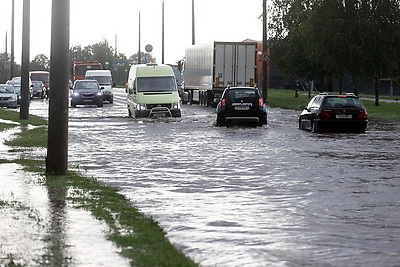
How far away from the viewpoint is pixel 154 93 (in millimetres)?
40781

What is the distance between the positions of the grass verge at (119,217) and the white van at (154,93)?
21.6m

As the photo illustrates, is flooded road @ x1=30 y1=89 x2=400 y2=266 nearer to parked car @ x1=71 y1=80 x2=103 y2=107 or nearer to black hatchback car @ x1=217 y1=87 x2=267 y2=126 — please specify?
black hatchback car @ x1=217 y1=87 x2=267 y2=126

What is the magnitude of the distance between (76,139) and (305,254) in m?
19.2

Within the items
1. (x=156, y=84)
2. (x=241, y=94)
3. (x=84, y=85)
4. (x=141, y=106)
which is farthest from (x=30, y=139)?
(x=84, y=85)

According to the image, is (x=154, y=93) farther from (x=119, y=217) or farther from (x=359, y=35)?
(x=119, y=217)

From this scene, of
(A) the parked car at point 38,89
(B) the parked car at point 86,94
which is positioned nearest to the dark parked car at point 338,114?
(B) the parked car at point 86,94

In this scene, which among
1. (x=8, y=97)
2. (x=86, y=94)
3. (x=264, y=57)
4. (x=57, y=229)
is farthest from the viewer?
(x=8, y=97)

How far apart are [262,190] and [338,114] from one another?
16.6 m

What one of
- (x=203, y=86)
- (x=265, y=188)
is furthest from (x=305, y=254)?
(x=203, y=86)

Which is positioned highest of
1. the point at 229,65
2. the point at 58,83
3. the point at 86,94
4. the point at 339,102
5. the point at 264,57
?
the point at 264,57

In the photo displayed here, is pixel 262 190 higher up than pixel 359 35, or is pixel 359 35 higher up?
pixel 359 35

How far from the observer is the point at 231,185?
1591cm

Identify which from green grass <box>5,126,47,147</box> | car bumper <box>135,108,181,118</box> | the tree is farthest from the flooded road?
the tree

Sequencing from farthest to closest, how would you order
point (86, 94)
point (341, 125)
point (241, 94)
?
→ point (86, 94) < point (241, 94) < point (341, 125)
